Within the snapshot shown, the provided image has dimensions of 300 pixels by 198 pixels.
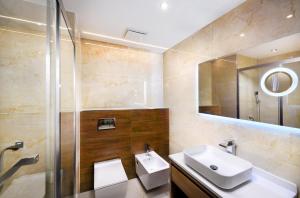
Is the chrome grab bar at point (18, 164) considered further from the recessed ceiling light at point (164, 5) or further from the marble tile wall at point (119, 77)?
the recessed ceiling light at point (164, 5)

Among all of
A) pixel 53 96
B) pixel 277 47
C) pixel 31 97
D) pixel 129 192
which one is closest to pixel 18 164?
pixel 31 97

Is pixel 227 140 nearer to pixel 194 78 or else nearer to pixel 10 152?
pixel 194 78

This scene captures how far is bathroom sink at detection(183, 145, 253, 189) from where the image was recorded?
913 millimetres

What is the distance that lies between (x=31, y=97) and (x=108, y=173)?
1.29 metres

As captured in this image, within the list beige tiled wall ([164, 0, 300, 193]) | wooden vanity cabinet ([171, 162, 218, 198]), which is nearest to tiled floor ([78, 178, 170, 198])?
wooden vanity cabinet ([171, 162, 218, 198])

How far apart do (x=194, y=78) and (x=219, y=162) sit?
1096mm

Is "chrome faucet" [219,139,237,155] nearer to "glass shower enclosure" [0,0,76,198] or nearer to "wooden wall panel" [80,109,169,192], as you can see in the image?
"wooden wall panel" [80,109,169,192]

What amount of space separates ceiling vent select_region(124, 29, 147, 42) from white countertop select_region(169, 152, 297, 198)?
1846 mm

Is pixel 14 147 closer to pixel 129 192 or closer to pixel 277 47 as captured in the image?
pixel 129 192

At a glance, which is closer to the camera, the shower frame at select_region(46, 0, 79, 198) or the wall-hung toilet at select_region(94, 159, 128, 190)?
the shower frame at select_region(46, 0, 79, 198)

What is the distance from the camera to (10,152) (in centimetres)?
108

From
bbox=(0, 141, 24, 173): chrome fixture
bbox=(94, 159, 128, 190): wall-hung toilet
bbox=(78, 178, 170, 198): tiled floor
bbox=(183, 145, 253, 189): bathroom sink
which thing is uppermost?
bbox=(0, 141, 24, 173): chrome fixture

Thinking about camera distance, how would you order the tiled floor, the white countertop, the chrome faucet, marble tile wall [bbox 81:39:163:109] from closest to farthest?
the white countertop < the chrome faucet < the tiled floor < marble tile wall [bbox 81:39:163:109]

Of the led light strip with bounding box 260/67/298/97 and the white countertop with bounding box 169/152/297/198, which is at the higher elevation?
the led light strip with bounding box 260/67/298/97
